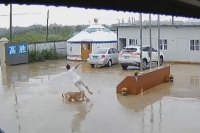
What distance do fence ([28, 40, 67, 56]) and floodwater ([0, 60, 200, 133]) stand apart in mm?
10339

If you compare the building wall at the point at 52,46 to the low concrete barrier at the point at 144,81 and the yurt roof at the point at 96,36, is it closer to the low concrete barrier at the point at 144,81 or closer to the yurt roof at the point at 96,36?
the yurt roof at the point at 96,36

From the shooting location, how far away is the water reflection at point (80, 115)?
1017 centimetres

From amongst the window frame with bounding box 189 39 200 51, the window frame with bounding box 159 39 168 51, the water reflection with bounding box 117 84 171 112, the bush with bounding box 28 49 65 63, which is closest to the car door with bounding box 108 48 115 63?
the window frame with bounding box 159 39 168 51

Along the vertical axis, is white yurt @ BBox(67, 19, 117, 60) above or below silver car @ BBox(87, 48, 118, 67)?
above

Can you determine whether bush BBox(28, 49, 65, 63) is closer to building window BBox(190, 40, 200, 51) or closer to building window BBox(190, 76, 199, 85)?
building window BBox(190, 40, 200, 51)

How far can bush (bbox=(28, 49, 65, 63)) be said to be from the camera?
28766 mm

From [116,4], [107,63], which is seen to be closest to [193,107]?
[116,4]

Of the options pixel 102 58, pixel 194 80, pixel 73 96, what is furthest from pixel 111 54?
pixel 73 96

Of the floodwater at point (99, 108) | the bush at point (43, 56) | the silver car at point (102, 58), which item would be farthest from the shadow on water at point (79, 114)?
the bush at point (43, 56)

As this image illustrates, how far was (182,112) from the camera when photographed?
11727 mm

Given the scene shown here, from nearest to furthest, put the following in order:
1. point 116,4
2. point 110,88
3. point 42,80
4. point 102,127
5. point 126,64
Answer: point 116,4
point 102,127
point 110,88
point 42,80
point 126,64

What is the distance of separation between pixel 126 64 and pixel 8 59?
28.2 ft

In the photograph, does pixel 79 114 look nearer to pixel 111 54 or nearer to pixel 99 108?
pixel 99 108

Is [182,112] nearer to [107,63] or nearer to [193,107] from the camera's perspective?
[193,107]
